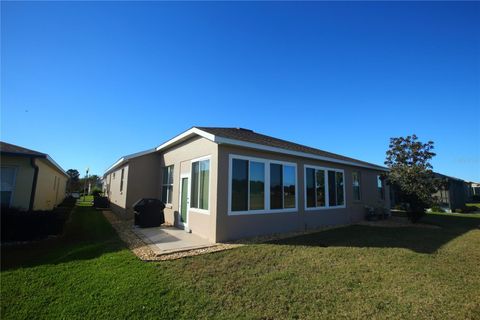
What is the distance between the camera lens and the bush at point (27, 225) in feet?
23.1

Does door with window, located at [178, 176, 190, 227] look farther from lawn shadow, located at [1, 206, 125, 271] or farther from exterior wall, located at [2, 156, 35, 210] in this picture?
exterior wall, located at [2, 156, 35, 210]

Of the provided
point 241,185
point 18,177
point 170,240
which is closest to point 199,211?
point 170,240

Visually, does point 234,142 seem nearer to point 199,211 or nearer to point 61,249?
point 199,211

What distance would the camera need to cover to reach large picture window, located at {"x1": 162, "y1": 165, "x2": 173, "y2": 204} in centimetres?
1182

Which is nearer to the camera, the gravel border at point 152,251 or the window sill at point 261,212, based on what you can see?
the gravel border at point 152,251

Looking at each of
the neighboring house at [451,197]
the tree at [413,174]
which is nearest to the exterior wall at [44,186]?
the tree at [413,174]

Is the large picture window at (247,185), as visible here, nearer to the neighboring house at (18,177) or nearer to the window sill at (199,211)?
the window sill at (199,211)

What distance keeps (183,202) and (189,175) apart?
1383 mm

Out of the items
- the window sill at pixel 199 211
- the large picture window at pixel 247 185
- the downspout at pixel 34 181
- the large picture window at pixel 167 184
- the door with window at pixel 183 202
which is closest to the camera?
the large picture window at pixel 247 185

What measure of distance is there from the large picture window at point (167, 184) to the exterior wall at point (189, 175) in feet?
1.07

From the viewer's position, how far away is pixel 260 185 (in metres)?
8.50

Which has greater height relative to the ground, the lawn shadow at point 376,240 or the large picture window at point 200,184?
the large picture window at point 200,184

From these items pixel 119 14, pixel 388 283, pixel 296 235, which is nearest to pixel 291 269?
pixel 388 283

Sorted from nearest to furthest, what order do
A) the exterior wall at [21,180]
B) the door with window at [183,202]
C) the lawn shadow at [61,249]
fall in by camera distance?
the lawn shadow at [61,249] → the exterior wall at [21,180] → the door with window at [183,202]
